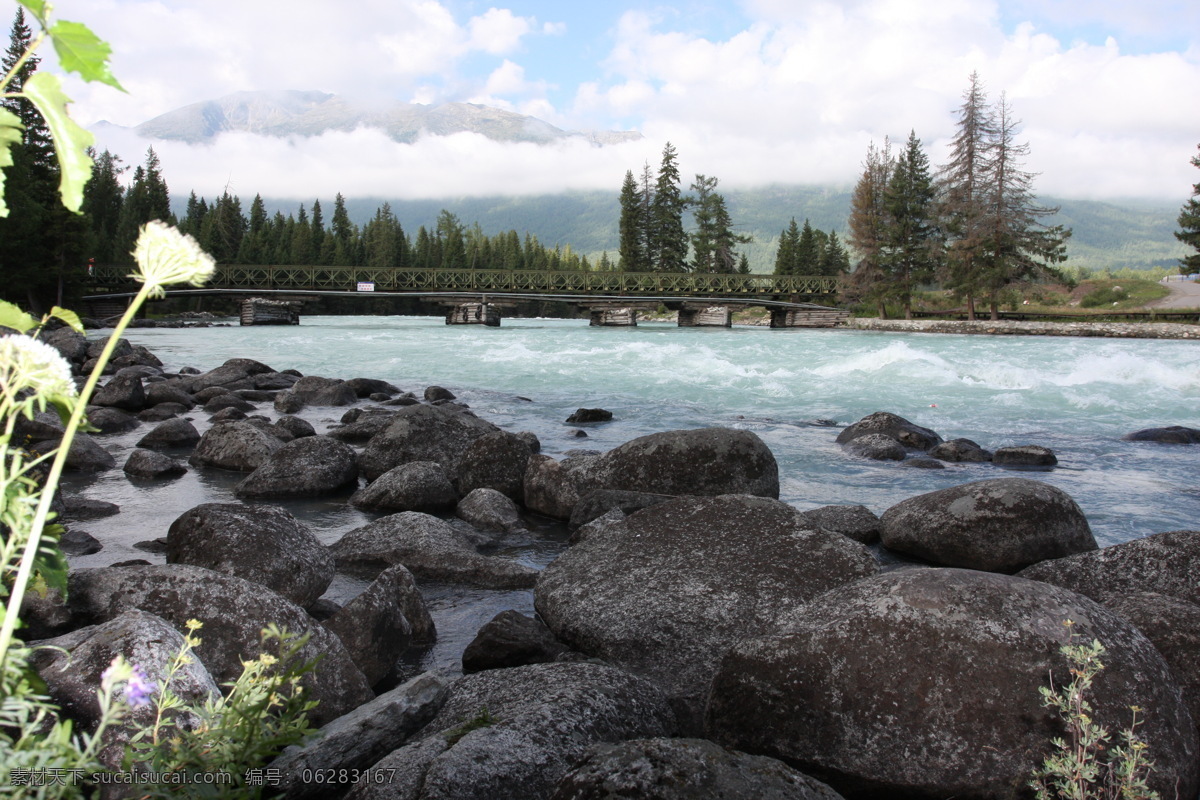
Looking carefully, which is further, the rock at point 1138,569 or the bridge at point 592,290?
the bridge at point 592,290

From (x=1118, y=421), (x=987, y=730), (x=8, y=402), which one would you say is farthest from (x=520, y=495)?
(x=1118, y=421)

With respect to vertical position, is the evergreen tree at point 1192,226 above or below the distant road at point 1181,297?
above

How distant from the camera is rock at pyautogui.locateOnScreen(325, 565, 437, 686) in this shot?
388cm

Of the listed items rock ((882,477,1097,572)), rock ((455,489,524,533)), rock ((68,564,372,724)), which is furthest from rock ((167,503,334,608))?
rock ((882,477,1097,572))

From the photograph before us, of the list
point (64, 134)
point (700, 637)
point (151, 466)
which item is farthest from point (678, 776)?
point (151, 466)

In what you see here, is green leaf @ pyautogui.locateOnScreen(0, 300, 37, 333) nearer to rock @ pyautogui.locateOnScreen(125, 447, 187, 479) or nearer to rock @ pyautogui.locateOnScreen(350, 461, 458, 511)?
rock @ pyautogui.locateOnScreen(350, 461, 458, 511)

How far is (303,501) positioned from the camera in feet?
25.2

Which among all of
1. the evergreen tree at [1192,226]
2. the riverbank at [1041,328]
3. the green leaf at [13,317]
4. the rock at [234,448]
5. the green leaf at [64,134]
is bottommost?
the rock at [234,448]

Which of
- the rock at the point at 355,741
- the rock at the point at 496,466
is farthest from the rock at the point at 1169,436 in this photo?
the rock at the point at 355,741

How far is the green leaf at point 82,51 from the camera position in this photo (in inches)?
35.2

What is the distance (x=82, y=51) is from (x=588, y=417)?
1276cm

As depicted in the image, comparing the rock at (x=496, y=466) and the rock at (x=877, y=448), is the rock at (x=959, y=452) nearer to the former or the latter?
the rock at (x=877, y=448)

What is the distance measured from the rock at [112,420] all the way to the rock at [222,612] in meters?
9.10

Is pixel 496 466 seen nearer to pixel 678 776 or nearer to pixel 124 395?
pixel 678 776
